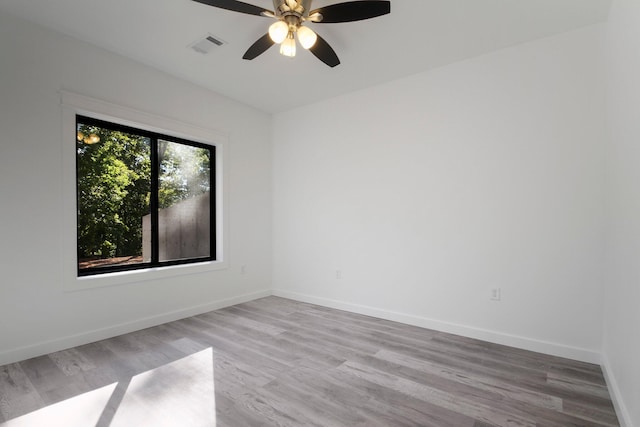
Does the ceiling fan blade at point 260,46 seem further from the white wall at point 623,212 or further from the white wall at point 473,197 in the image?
the white wall at point 623,212

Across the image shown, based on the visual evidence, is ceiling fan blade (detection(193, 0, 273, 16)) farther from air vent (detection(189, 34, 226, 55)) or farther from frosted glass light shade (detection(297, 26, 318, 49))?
air vent (detection(189, 34, 226, 55))

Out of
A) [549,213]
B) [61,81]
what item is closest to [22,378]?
[61,81]

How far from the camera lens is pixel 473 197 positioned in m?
3.05

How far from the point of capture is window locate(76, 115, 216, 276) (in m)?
3.02

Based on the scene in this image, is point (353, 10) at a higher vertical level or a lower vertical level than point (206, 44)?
lower

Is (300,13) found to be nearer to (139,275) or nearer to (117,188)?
(117,188)

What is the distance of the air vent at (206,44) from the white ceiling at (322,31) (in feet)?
0.17

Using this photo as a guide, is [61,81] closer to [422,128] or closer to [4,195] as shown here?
[4,195]

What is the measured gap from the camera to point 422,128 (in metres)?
3.37

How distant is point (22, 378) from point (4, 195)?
4.49 ft

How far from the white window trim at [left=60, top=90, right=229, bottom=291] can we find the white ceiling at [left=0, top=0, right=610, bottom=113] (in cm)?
56

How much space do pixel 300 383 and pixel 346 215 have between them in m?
2.18

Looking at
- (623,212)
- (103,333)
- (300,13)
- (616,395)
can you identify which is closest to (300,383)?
(616,395)

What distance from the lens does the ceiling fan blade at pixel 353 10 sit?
1.93 metres
